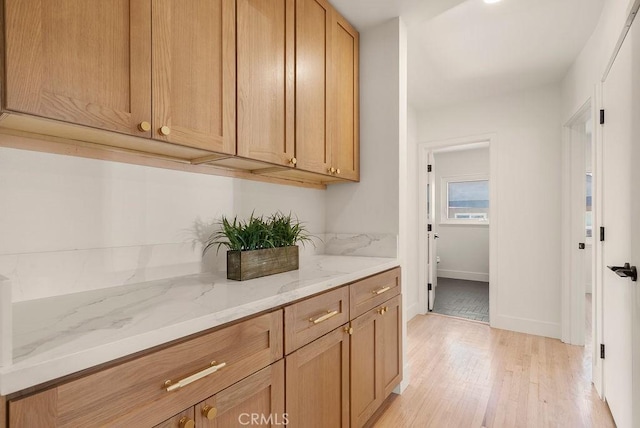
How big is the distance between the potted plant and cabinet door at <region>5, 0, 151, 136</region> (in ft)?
1.80

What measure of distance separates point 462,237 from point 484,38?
4183mm

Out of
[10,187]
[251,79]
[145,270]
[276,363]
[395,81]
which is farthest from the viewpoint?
[395,81]

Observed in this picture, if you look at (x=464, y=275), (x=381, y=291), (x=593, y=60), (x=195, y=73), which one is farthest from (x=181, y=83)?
(x=464, y=275)

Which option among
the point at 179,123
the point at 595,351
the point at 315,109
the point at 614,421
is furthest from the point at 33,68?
the point at 595,351

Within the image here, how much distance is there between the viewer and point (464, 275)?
5.85m

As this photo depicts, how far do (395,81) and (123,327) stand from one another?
1.97 m

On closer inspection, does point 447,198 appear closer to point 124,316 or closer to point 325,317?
point 325,317

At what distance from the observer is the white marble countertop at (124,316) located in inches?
23.6

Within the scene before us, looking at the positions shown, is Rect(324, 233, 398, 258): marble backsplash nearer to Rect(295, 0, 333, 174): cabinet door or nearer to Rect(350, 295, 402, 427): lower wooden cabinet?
Rect(350, 295, 402, 427): lower wooden cabinet

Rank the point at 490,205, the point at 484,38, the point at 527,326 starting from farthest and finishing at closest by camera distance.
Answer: the point at 490,205
the point at 527,326
the point at 484,38

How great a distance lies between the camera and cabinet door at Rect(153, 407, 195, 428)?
0.77 meters

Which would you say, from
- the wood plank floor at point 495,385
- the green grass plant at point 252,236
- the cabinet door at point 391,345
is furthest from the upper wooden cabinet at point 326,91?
the wood plank floor at point 495,385

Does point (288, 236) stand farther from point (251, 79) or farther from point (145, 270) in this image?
point (251, 79)

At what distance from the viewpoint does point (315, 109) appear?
1.76 m
